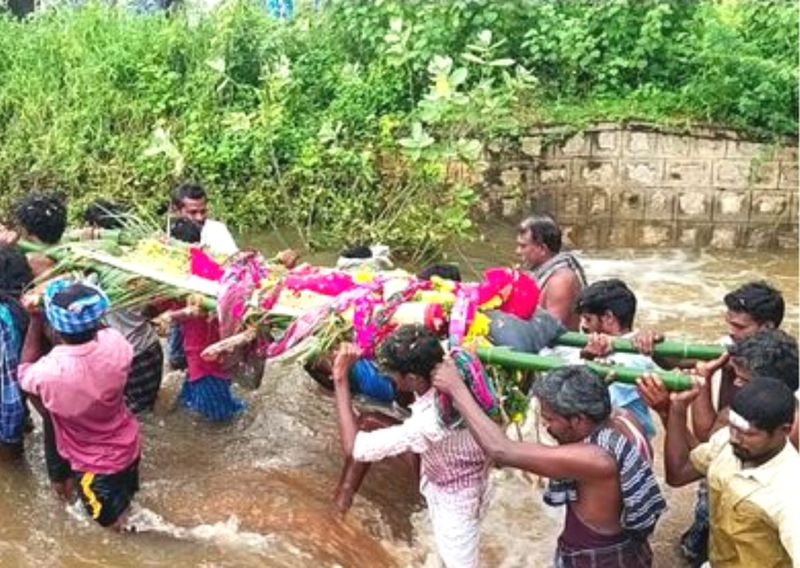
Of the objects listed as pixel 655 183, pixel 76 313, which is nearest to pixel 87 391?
pixel 76 313

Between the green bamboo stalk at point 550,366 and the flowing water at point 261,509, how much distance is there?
3.67ft

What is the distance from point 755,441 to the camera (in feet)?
11.6

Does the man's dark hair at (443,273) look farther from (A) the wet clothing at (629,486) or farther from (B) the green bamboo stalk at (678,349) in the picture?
(A) the wet clothing at (629,486)

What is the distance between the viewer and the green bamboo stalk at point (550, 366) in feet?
13.1

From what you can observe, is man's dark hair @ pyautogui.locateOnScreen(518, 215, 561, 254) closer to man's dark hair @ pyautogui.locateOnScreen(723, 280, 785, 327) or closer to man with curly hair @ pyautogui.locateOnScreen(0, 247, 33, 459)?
man's dark hair @ pyautogui.locateOnScreen(723, 280, 785, 327)

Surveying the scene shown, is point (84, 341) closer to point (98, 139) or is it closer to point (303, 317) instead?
point (303, 317)

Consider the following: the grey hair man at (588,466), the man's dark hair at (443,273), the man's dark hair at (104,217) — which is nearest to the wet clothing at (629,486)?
the grey hair man at (588,466)

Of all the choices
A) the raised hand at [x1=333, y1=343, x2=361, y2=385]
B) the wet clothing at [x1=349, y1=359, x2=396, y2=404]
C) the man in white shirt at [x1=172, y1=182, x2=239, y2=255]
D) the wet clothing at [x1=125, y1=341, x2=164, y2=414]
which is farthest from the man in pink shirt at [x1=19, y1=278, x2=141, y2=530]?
the man in white shirt at [x1=172, y1=182, x2=239, y2=255]

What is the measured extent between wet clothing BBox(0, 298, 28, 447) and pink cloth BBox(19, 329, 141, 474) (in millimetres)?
323

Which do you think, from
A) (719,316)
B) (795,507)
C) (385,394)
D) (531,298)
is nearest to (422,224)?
(719,316)

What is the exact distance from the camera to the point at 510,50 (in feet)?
36.3

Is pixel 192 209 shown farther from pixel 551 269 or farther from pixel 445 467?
pixel 445 467

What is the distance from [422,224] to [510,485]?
3842mm

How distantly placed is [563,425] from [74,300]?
1.97 metres
